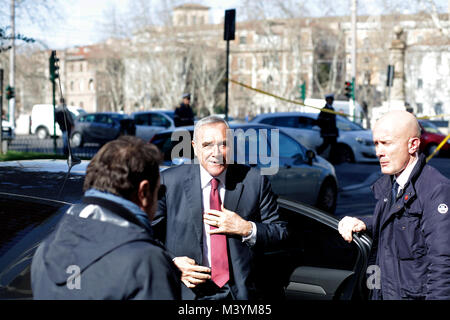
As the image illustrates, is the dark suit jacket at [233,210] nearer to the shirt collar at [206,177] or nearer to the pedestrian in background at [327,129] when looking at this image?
the shirt collar at [206,177]

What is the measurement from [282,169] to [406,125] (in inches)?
286

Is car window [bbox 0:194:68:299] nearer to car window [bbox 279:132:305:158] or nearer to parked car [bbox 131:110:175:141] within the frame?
car window [bbox 279:132:305:158]

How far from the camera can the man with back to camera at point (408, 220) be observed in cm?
297

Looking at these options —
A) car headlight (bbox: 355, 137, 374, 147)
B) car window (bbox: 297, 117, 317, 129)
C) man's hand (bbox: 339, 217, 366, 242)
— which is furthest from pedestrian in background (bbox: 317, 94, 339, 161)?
man's hand (bbox: 339, 217, 366, 242)

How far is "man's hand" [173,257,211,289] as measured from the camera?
3.19 m

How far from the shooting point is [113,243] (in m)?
1.93

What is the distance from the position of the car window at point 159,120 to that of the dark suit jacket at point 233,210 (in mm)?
25277

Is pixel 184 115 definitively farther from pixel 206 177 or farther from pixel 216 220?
pixel 216 220

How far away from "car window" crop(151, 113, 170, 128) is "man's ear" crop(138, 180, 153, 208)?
87.4 feet

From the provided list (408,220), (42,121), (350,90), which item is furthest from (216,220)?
(42,121)

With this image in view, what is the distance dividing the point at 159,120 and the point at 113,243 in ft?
89.8

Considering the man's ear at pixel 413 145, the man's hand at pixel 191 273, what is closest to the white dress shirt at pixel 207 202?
the man's hand at pixel 191 273

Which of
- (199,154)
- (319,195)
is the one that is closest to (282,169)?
(319,195)
